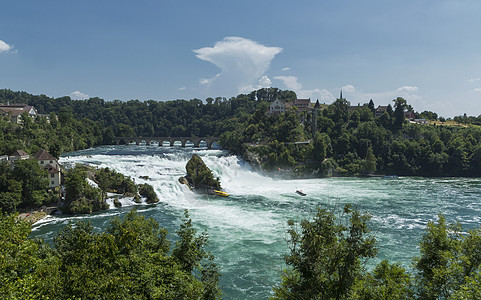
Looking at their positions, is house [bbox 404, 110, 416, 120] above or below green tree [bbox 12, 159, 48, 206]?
above

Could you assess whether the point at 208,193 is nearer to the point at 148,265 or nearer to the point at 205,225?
the point at 205,225

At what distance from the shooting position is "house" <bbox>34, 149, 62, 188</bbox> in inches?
1623

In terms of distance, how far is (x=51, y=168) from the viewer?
41.5m

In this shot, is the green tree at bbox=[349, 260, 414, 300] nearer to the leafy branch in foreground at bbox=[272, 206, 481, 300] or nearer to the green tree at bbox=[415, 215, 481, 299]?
the leafy branch in foreground at bbox=[272, 206, 481, 300]

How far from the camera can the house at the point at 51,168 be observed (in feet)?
135

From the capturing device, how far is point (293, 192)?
52688 millimetres

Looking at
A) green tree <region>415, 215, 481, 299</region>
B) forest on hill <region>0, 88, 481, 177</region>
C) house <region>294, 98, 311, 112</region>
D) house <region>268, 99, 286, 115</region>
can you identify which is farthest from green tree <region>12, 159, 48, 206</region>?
house <region>294, 98, 311, 112</region>

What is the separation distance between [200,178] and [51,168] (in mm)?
22305

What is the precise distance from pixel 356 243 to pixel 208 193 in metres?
40.7

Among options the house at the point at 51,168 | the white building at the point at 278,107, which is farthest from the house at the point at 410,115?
the house at the point at 51,168

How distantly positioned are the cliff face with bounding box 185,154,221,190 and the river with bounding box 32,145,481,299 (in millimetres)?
2426

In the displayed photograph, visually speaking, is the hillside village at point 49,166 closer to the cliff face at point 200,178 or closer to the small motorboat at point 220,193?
the cliff face at point 200,178

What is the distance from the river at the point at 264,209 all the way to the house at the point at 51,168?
6515mm

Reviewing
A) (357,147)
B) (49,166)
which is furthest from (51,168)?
(357,147)
